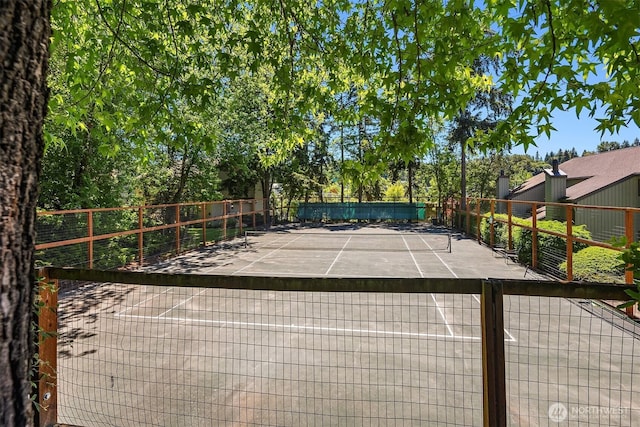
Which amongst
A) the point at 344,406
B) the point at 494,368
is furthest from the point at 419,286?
the point at 344,406

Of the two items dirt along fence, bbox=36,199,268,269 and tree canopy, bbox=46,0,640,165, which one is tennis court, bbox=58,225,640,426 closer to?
dirt along fence, bbox=36,199,268,269

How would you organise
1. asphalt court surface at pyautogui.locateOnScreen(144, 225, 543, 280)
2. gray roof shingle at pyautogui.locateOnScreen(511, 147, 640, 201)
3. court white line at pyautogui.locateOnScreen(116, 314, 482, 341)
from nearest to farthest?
court white line at pyautogui.locateOnScreen(116, 314, 482, 341) < asphalt court surface at pyautogui.locateOnScreen(144, 225, 543, 280) < gray roof shingle at pyautogui.locateOnScreen(511, 147, 640, 201)

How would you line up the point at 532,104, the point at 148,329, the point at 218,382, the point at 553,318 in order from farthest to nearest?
the point at 553,318 → the point at 148,329 → the point at 218,382 → the point at 532,104

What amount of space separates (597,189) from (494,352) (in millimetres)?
19521

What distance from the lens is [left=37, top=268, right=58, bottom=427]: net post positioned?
94.1 inches

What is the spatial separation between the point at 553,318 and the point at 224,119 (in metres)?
14.8

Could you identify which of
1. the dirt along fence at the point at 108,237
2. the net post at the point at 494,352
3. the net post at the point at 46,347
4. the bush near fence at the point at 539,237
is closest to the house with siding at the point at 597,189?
the bush near fence at the point at 539,237

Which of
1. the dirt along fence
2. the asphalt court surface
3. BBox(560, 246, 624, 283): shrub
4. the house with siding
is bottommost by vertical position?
the asphalt court surface

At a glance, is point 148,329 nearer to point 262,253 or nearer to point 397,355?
point 397,355

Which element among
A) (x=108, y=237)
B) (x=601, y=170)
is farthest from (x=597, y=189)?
(x=108, y=237)

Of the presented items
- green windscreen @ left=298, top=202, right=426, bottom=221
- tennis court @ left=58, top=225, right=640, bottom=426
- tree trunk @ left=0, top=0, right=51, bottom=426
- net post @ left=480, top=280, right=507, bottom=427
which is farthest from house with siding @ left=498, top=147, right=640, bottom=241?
tree trunk @ left=0, top=0, right=51, bottom=426

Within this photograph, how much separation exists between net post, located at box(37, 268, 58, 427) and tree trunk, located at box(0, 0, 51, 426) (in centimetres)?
137

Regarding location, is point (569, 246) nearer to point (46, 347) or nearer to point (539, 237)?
point (539, 237)

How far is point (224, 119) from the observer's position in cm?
1714
